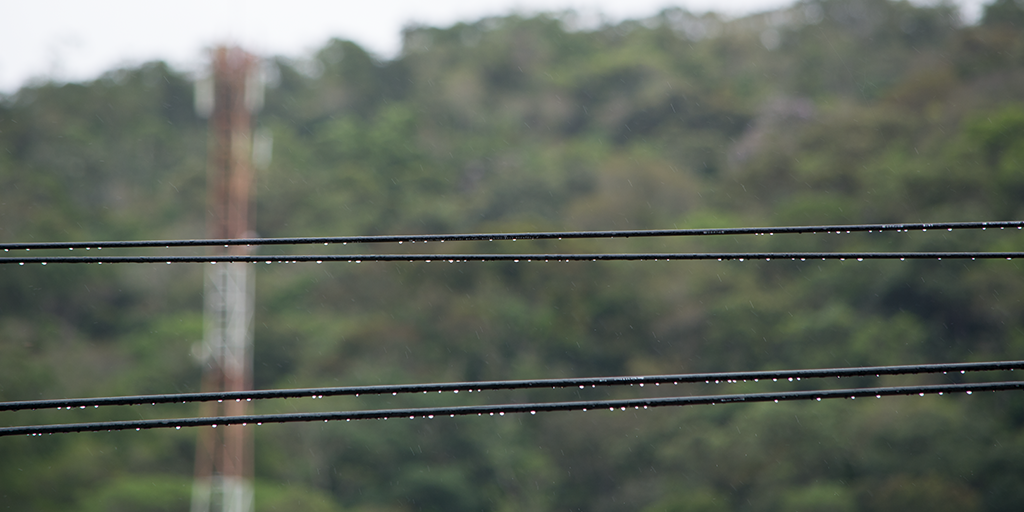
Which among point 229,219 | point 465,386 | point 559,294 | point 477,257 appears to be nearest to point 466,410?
point 465,386

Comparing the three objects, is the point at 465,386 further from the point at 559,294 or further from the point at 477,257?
the point at 559,294

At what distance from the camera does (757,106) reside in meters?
40.3

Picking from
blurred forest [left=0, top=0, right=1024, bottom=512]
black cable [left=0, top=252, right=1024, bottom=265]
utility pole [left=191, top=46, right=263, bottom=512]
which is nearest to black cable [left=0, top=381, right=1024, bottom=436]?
black cable [left=0, top=252, right=1024, bottom=265]

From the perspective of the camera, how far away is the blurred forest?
67.7 ft

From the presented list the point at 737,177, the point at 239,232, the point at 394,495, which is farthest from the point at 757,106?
the point at 239,232

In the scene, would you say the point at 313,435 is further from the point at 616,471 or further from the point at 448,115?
the point at 448,115

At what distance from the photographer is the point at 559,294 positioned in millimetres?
26750

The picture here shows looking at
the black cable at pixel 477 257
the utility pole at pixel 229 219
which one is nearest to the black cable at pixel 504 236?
the black cable at pixel 477 257

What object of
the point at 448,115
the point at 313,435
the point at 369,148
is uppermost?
the point at 448,115

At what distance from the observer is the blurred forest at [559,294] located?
20.6m

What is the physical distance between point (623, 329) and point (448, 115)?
18.9 metres

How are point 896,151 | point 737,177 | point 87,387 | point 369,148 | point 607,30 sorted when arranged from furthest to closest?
point 607,30
point 369,148
point 737,177
point 896,151
point 87,387

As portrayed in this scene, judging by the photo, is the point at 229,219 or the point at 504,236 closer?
the point at 504,236

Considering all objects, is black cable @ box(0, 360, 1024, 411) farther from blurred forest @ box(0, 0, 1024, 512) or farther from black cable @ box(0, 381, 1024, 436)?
blurred forest @ box(0, 0, 1024, 512)
